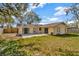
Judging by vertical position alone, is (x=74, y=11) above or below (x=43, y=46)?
above

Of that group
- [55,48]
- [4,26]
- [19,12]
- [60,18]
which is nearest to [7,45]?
[4,26]

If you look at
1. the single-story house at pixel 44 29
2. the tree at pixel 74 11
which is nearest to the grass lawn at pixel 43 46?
the single-story house at pixel 44 29

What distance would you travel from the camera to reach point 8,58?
1999 millimetres

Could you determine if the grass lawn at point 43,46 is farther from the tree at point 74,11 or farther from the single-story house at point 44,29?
the tree at point 74,11

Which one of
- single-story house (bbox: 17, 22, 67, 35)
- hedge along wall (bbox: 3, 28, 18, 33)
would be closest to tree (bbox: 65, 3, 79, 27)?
single-story house (bbox: 17, 22, 67, 35)

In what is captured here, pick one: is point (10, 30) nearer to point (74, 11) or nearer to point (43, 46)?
point (43, 46)

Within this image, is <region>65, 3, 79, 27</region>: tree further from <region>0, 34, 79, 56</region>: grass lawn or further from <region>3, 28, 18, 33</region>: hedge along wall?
<region>3, 28, 18, 33</region>: hedge along wall

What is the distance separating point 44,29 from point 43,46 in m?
0.19

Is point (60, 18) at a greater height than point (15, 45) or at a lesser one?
greater

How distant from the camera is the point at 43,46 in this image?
79.5 inches

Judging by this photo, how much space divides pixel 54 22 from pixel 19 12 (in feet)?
1.34

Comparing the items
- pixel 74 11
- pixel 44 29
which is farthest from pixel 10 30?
pixel 74 11

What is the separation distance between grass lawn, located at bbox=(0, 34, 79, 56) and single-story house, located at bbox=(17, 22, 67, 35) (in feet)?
0.22

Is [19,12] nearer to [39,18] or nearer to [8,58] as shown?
[39,18]
